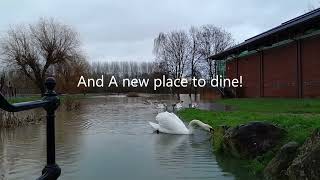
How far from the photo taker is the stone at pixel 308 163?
6484 millimetres

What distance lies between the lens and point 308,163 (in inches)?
261

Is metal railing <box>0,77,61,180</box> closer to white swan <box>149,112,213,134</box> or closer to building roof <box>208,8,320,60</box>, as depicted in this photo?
white swan <box>149,112,213,134</box>

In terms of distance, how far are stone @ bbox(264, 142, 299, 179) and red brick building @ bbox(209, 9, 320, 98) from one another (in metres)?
18.6

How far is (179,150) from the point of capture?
40.1 ft

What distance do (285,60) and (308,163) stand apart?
2705 centimetres

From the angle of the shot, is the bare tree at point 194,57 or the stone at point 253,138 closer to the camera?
the stone at point 253,138

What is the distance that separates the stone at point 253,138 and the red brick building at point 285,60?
55.6 ft

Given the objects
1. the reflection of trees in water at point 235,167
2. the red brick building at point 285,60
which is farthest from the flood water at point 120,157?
the red brick building at point 285,60

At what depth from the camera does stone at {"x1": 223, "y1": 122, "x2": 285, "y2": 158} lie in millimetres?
9312

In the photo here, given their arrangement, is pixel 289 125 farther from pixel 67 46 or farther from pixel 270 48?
pixel 67 46

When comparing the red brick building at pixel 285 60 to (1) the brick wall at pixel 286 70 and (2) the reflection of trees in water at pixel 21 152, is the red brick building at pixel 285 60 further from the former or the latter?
(2) the reflection of trees in water at pixel 21 152

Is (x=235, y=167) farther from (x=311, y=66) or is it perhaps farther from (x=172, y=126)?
(x=311, y=66)

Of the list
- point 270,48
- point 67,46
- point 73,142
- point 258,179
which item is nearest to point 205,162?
point 258,179

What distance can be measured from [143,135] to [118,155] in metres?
4.78
